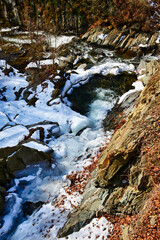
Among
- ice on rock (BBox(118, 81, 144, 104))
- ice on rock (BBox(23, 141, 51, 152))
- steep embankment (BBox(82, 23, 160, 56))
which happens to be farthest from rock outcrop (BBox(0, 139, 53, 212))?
steep embankment (BBox(82, 23, 160, 56))

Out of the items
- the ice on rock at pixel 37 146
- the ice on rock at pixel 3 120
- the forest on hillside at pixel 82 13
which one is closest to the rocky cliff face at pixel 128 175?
the ice on rock at pixel 37 146

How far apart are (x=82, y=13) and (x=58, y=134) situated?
106ft

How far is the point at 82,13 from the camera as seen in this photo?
112ft

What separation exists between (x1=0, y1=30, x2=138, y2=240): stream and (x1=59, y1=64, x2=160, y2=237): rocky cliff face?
0.61 metres

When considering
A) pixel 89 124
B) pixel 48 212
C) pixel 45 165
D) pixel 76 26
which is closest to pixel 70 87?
pixel 89 124

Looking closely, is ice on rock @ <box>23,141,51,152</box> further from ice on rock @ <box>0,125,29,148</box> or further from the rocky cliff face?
the rocky cliff face

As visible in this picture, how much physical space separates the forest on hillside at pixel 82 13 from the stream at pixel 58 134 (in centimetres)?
1214

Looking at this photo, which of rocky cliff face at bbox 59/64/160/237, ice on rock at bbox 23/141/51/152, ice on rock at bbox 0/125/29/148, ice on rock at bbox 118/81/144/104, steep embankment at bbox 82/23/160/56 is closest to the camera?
rocky cliff face at bbox 59/64/160/237

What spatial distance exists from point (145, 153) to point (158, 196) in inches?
52.5

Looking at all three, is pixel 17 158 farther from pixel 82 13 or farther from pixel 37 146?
pixel 82 13

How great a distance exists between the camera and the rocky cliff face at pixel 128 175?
5.21 meters

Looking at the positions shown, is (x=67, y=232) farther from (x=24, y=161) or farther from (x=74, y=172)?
(x=24, y=161)

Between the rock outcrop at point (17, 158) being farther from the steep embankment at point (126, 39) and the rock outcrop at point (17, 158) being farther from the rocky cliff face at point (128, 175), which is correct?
the steep embankment at point (126, 39)

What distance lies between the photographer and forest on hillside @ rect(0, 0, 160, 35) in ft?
95.9
